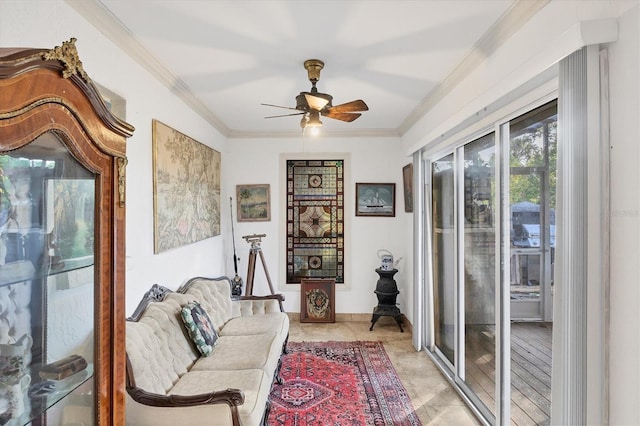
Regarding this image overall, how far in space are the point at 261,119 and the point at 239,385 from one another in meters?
3.07

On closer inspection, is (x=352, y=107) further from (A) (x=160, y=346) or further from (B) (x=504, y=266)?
(A) (x=160, y=346)

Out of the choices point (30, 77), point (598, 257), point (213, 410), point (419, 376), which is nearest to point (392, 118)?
point (419, 376)

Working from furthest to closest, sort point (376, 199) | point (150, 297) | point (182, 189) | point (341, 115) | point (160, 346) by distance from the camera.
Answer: point (376, 199)
point (182, 189)
point (341, 115)
point (150, 297)
point (160, 346)

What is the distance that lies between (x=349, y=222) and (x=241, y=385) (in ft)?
10.2

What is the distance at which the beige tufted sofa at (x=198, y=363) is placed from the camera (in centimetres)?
193

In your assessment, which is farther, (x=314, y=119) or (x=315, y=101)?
(x=314, y=119)

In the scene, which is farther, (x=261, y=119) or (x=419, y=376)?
(x=261, y=119)

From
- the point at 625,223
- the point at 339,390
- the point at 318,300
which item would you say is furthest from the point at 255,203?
the point at 625,223

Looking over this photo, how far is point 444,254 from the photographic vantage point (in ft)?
12.0

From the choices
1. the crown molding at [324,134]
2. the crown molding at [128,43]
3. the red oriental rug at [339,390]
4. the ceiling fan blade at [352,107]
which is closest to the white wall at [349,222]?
the crown molding at [324,134]

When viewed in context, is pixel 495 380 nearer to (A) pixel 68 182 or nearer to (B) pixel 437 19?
(B) pixel 437 19

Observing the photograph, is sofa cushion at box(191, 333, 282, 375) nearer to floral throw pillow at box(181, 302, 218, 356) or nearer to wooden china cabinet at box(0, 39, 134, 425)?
floral throw pillow at box(181, 302, 218, 356)

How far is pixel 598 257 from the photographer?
1425 millimetres

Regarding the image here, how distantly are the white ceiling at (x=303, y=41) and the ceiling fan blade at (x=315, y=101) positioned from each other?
0.29 meters
